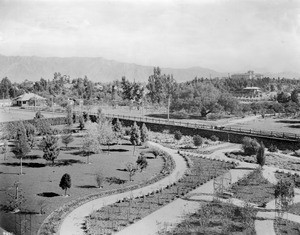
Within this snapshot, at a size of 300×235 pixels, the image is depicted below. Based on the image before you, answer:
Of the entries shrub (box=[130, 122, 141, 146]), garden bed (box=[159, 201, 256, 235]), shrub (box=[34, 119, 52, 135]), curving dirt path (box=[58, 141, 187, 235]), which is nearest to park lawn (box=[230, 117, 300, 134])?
shrub (box=[130, 122, 141, 146])

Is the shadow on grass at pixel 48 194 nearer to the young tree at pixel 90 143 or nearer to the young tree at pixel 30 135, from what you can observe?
the young tree at pixel 90 143

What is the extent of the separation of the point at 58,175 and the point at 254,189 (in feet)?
63.2

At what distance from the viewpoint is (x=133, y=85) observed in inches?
4697

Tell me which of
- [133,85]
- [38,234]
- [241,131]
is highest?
[133,85]

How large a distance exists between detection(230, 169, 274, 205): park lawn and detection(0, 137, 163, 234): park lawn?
9.18m

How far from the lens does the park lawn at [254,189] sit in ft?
101

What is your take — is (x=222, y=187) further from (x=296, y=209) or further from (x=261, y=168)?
(x=261, y=168)

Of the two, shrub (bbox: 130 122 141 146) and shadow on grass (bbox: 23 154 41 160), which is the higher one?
shrub (bbox: 130 122 141 146)

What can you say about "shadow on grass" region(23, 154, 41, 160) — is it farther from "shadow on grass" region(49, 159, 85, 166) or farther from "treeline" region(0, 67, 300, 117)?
"treeline" region(0, 67, 300, 117)

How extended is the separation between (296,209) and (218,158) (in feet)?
60.6

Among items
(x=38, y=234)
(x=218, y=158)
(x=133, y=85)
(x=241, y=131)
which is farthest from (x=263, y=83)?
(x=38, y=234)

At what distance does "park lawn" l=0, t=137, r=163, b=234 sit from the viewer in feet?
93.9

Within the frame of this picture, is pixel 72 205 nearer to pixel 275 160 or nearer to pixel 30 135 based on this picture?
pixel 30 135

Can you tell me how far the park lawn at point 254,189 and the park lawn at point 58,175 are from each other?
918 centimetres
